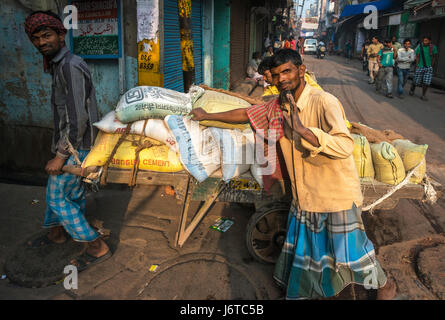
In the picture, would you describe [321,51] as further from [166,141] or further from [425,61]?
[166,141]

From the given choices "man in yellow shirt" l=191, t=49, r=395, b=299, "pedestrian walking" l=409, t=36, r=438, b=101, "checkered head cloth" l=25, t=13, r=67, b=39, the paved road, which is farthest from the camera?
"pedestrian walking" l=409, t=36, r=438, b=101

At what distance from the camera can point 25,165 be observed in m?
4.94

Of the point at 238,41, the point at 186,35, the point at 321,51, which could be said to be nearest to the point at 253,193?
the point at 186,35

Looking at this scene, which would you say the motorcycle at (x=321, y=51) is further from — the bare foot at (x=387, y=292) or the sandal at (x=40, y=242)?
the sandal at (x=40, y=242)

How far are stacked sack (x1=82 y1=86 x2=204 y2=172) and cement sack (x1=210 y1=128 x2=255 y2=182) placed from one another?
0.36m

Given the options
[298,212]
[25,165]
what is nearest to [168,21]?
[25,165]

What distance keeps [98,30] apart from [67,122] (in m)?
2.50

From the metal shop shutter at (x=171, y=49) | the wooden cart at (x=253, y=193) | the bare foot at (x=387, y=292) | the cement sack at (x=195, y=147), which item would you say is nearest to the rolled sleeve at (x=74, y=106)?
the wooden cart at (x=253, y=193)

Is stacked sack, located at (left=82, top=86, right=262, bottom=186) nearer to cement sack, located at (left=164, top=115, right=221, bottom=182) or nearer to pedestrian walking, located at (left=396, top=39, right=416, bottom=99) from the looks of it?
cement sack, located at (left=164, top=115, right=221, bottom=182)

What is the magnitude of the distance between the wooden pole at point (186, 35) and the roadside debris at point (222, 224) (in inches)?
64.9

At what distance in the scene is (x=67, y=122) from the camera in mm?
2527

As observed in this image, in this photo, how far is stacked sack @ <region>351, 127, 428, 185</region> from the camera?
2.63m

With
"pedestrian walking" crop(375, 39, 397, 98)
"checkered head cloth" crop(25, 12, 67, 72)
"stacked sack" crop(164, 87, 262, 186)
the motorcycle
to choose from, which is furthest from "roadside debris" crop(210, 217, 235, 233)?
the motorcycle
